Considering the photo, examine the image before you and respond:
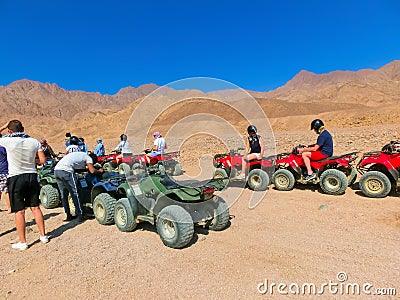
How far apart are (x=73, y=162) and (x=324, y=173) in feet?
18.6

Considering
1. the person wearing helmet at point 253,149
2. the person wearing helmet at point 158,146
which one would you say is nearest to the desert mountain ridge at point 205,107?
the person wearing helmet at point 253,149

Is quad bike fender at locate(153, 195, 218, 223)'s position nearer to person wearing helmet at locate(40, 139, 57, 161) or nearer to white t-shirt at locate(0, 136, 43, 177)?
white t-shirt at locate(0, 136, 43, 177)

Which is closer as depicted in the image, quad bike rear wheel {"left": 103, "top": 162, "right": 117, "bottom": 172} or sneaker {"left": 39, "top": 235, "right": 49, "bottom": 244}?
sneaker {"left": 39, "top": 235, "right": 49, "bottom": 244}

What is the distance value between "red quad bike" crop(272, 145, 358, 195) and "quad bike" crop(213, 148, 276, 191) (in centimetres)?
23

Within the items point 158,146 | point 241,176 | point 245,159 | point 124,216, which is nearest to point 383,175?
point 245,159

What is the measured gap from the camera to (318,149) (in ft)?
25.0

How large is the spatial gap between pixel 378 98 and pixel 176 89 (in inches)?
3380

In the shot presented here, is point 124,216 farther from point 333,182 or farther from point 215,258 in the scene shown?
point 333,182

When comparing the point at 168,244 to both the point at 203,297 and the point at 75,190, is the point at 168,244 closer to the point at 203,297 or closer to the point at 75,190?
the point at 203,297

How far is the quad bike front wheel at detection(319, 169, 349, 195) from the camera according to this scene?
7.23 metres

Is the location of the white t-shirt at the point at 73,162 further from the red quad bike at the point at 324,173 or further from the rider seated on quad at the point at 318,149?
the rider seated on quad at the point at 318,149

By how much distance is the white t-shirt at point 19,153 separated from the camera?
467 centimetres

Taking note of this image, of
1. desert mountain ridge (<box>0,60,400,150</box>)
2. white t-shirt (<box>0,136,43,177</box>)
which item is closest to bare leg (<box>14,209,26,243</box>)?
white t-shirt (<box>0,136,43,177</box>)

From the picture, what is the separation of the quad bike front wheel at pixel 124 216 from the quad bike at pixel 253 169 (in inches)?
163
